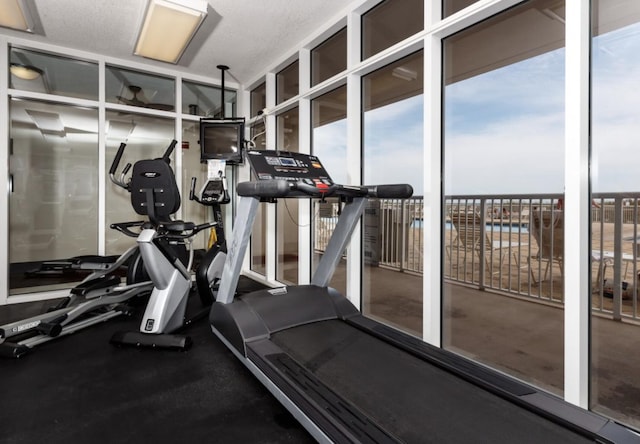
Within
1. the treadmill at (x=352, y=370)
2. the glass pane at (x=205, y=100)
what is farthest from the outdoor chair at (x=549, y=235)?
the glass pane at (x=205, y=100)

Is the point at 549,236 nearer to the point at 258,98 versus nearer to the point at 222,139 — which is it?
the point at 222,139

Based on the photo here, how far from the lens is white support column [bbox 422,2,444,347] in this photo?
2430 millimetres

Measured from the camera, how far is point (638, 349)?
2.39 m

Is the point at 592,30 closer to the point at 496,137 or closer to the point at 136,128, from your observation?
the point at 496,137

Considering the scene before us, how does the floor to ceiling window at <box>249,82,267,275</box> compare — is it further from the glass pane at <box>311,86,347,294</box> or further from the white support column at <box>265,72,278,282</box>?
the glass pane at <box>311,86,347,294</box>

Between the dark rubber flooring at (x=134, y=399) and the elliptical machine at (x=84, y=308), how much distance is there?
0.35ft

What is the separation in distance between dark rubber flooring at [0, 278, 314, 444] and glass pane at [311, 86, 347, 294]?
188 cm

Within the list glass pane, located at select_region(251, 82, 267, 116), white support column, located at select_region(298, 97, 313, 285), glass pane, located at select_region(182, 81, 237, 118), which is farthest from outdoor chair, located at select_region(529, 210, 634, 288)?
glass pane, located at select_region(182, 81, 237, 118)

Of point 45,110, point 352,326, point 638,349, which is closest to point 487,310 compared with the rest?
point 638,349

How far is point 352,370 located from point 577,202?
4.69 feet

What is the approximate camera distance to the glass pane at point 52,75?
3.85m

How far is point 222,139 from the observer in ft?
14.4

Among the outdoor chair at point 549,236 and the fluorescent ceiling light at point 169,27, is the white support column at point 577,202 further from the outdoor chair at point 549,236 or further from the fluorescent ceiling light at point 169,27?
the fluorescent ceiling light at point 169,27

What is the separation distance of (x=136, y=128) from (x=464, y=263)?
4514 mm
